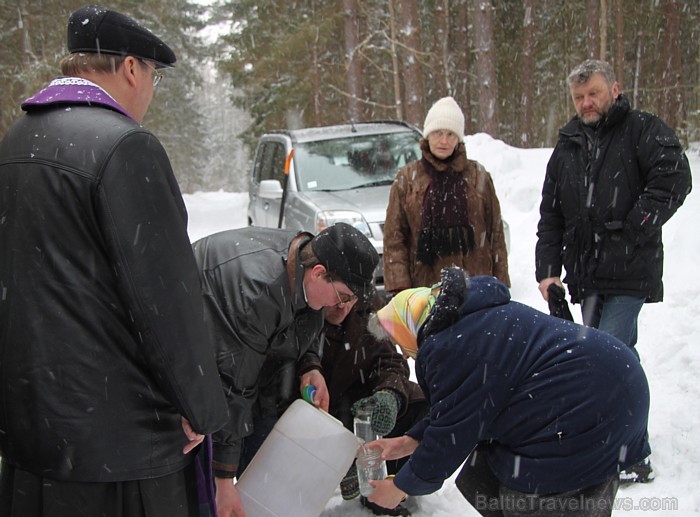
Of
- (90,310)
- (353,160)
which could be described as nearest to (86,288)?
(90,310)

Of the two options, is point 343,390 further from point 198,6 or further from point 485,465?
point 198,6

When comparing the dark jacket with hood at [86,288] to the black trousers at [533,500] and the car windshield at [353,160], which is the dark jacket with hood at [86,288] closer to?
the black trousers at [533,500]

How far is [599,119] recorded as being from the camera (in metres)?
3.43

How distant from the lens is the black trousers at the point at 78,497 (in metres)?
1.60

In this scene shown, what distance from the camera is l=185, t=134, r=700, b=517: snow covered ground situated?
331 centimetres

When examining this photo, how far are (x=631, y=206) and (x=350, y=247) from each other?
5.70 feet

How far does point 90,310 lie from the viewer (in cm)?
156

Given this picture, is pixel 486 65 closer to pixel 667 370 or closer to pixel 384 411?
pixel 667 370

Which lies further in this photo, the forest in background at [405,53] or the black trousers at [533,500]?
the forest in background at [405,53]

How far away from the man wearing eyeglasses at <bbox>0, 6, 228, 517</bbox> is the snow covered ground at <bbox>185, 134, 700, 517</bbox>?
194 centimetres

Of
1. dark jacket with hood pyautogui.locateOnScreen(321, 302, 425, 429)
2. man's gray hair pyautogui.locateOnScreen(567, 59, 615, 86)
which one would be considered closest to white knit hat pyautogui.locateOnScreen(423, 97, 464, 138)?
man's gray hair pyautogui.locateOnScreen(567, 59, 615, 86)

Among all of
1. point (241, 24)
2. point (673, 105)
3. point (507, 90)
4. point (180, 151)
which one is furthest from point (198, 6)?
point (673, 105)

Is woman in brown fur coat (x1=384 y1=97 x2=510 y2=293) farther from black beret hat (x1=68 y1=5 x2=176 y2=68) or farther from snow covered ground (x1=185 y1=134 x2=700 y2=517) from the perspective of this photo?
black beret hat (x1=68 y1=5 x2=176 y2=68)

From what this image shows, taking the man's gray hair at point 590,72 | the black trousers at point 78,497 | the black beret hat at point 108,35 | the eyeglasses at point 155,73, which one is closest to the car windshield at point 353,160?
the man's gray hair at point 590,72
